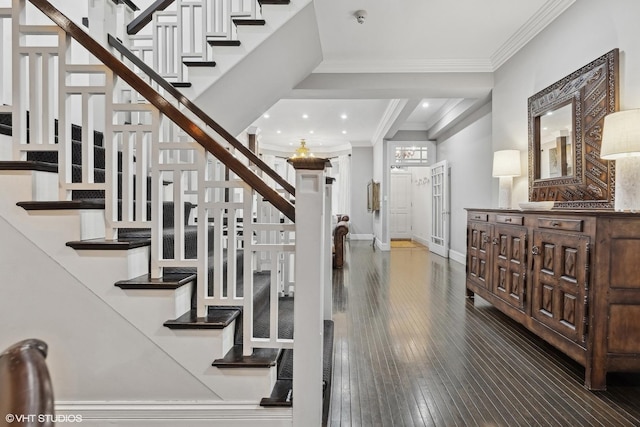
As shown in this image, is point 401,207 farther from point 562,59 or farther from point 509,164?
point 562,59

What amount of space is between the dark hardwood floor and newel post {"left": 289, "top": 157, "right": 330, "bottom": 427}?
1.09 ft

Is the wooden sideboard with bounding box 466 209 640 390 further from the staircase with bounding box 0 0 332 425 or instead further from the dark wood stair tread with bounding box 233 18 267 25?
the dark wood stair tread with bounding box 233 18 267 25

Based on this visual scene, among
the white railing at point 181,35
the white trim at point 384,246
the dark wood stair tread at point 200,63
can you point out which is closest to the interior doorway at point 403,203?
the white trim at point 384,246

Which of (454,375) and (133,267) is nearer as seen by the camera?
(133,267)

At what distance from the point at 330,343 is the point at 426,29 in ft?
11.3

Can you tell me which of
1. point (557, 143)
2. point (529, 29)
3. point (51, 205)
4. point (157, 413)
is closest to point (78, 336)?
point (157, 413)

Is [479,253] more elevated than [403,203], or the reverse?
[403,203]

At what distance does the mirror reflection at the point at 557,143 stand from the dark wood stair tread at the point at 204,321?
3087mm

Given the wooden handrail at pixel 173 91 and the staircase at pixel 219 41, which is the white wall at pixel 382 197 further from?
the wooden handrail at pixel 173 91

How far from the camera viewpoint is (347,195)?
33.6ft

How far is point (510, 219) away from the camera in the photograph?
2943mm

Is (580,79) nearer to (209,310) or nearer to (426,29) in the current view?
(426,29)

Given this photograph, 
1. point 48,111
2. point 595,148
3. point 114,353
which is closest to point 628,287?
point 595,148

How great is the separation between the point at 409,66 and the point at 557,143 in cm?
212
